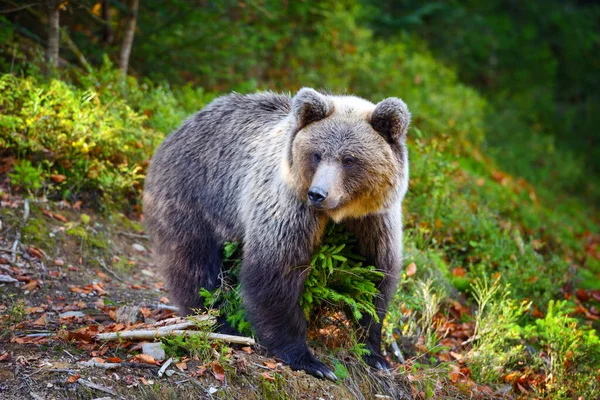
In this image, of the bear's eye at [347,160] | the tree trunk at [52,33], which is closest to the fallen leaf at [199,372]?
the bear's eye at [347,160]

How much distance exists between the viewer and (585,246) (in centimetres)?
1258

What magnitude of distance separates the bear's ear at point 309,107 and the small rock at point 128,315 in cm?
205

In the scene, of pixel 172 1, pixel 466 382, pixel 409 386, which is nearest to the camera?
pixel 409 386

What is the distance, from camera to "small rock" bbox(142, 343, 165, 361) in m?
4.71

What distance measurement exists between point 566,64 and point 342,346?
16892 millimetres

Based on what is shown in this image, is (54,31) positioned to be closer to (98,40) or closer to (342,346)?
(98,40)

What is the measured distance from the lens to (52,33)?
8.05 metres

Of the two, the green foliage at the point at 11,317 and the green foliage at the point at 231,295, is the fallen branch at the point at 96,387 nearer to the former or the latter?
the green foliage at the point at 11,317

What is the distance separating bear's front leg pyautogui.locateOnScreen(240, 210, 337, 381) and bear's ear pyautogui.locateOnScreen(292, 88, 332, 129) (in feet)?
2.23

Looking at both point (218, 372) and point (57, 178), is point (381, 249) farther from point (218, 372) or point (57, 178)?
point (57, 178)

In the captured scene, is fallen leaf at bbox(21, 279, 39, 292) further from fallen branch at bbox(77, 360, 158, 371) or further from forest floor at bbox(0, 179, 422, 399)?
fallen branch at bbox(77, 360, 158, 371)

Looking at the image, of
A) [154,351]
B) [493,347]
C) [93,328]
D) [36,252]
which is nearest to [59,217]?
[36,252]

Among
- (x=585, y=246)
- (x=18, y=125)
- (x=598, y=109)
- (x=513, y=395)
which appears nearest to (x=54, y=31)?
(x=18, y=125)

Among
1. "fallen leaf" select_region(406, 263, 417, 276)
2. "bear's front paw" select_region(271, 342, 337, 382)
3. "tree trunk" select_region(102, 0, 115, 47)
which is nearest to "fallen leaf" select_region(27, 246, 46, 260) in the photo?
"bear's front paw" select_region(271, 342, 337, 382)
